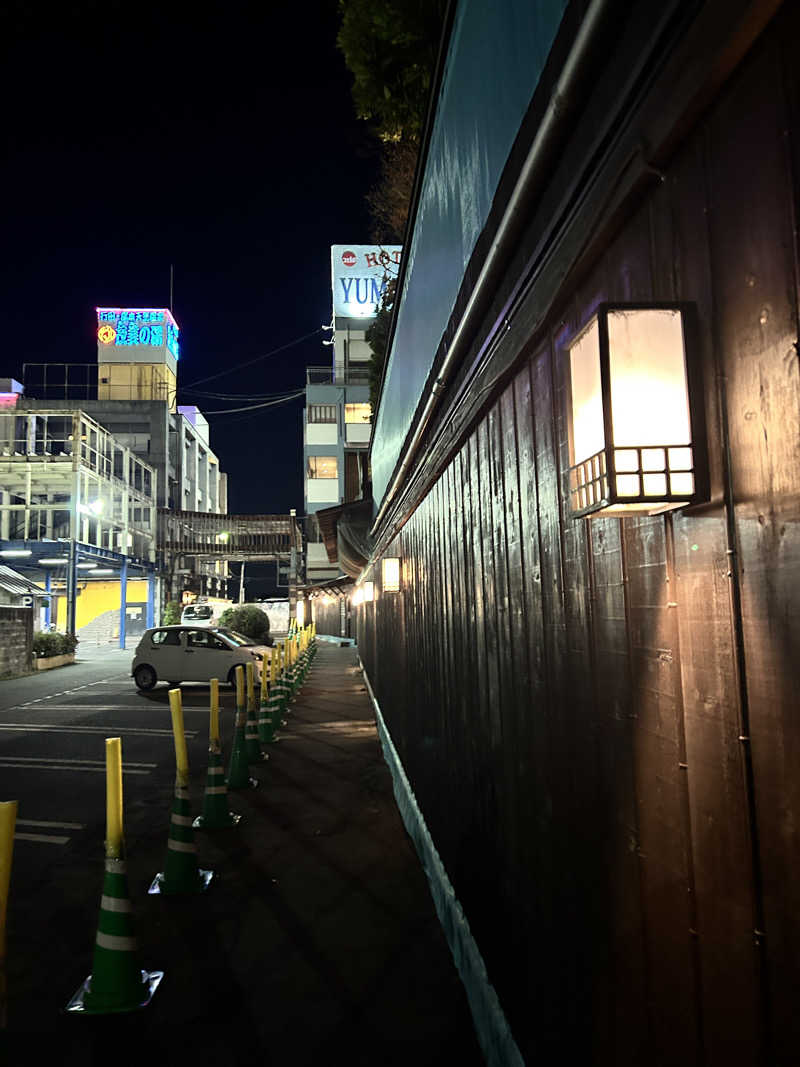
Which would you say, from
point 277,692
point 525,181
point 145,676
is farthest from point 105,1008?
point 145,676

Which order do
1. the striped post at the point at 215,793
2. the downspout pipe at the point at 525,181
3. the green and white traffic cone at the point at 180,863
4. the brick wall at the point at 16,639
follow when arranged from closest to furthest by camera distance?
the downspout pipe at the point at 525,181 < the green and white traffic cone at the point at 180,863 < the striped post at the point at 215,793 < the brick wall at the point at 16,639

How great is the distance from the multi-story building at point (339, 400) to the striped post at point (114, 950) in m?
41.0

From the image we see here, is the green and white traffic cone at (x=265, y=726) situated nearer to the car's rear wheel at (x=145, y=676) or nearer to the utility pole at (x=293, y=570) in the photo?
the car's rear wheel at (x=145, y=676)

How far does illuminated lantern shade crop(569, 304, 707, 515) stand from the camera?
140 cm

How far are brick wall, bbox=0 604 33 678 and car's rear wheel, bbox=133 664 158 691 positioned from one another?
602 centimetres

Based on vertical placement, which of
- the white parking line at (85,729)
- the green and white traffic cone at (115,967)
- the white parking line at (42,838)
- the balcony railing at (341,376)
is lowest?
the white parking line at (85,729)

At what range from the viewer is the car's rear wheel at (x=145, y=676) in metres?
17.6

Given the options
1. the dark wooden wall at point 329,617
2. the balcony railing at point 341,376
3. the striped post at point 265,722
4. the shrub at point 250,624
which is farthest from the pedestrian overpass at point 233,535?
the striped post at point 265,722

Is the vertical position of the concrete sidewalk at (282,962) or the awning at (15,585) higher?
the awning at (15,585)

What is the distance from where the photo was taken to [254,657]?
17.0 m

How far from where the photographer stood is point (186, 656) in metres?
17.5

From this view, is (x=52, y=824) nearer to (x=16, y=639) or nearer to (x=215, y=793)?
(x=215, y=793)

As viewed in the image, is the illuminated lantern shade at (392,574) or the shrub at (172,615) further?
the shrub at (172,615)

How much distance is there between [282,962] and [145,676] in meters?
14.8
